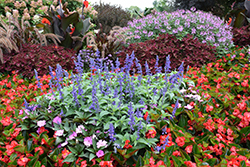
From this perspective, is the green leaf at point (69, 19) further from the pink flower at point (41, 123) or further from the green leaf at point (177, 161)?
the green leaf at point (177, 161)

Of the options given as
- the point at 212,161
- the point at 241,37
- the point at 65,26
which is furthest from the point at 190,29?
the point at 212,161

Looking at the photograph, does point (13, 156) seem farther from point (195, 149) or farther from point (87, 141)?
point (195, 149)

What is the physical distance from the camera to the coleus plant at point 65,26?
520 centimetres

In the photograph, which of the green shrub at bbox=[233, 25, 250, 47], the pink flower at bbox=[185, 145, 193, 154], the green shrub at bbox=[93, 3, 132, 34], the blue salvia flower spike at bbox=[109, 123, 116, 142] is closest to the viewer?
the blue salvia flower spike at bbox=[109, 123, 116, 142]

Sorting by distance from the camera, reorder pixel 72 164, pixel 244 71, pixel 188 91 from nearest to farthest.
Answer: pixel 72 164 < pixel 188 91 < pixel 244 71

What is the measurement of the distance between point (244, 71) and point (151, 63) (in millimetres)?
1849

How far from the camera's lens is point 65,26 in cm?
532

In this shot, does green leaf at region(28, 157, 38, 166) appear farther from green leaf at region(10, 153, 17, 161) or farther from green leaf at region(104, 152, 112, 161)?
green leaf at region(104, 152, 112, 161)

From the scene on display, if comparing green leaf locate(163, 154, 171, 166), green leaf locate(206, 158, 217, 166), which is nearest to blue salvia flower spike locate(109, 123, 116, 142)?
green leaf locate(163, 154, 171, 166)

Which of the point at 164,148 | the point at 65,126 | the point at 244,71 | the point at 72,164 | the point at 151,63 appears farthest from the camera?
the point at 151,63

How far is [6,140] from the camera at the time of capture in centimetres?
227

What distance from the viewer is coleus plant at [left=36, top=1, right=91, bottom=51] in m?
5.20

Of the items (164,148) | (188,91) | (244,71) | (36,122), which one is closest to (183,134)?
(164,148)

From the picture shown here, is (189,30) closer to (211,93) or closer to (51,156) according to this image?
(211,93)
